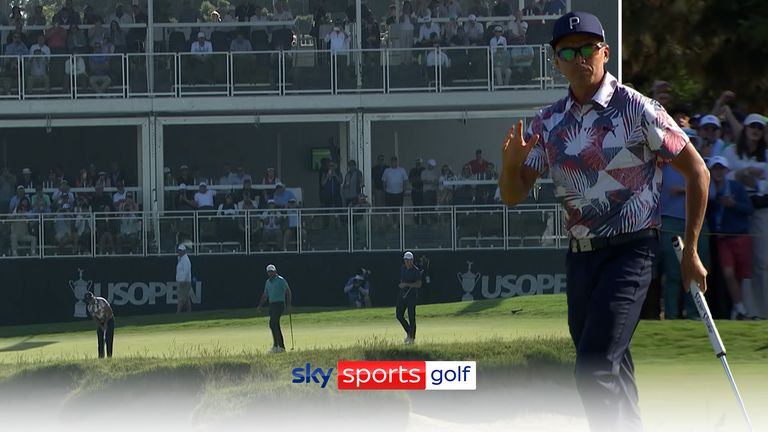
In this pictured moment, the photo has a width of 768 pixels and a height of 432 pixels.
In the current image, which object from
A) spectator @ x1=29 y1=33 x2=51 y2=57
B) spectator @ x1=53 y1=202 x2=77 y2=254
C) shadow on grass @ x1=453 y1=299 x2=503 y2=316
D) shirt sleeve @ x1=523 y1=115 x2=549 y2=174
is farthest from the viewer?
spectator @ x1=29 y1=33 x2=51 y2=57

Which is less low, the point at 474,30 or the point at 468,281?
the point at 474,30

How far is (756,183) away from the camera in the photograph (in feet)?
33.1

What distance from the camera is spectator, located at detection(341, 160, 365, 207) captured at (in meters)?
14.6

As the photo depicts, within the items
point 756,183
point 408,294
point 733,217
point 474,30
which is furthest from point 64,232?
point 756,183

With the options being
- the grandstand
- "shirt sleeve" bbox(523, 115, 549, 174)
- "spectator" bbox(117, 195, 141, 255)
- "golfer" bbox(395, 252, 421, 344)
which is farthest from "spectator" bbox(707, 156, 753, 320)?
"spectator" bbox(117, 195, 141, 255)

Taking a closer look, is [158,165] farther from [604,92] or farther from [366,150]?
[604,92]

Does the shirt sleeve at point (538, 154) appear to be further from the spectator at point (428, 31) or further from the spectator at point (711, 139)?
the spectator at point (428, 31)

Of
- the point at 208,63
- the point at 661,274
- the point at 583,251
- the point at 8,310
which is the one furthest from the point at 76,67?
the point at 583,251

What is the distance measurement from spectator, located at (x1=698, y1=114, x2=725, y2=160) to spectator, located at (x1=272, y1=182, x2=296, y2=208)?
4975 mm

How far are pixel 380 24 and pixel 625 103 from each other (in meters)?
12.6

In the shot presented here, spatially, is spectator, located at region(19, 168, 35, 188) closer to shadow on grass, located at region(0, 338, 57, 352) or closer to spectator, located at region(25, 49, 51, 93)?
spectator, located at region(25, 49, 51, 93)

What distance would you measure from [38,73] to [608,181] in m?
13.3

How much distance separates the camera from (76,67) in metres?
17.3

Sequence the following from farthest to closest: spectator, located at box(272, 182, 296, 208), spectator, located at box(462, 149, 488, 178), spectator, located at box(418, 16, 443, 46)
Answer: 1. spectator, located at box(418, 16, 443, 46)
2. spectator, located at box(462, 149, 488, 178)
3. spectator, located at box(272, 182, 296, 208)
